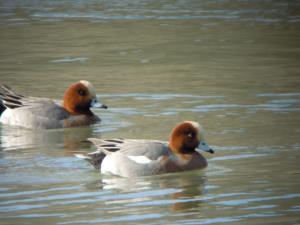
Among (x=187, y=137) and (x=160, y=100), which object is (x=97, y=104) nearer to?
(x=160, y=100)

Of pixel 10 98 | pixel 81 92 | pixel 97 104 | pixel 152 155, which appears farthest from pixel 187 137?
pixel 10 98

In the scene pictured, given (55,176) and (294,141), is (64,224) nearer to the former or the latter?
(55,176)

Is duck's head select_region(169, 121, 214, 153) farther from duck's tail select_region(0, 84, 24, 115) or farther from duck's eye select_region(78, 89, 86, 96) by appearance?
duck's tail select_region(0, 84, 24, 115)

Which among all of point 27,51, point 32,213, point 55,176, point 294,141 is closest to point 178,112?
point 294,141

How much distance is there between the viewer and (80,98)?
567 inches

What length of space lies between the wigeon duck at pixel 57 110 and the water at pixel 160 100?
0.62 ft

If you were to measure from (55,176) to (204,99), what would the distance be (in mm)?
4930

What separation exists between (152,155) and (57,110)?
12.4ft

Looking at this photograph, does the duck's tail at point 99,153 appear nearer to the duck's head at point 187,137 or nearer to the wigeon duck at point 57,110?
the duck's head at point 187,137

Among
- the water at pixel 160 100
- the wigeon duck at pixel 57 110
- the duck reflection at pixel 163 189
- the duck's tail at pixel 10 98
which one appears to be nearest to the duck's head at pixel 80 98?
the wigeon duck at pixel 57 110

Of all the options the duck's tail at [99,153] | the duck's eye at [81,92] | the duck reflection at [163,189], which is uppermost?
the duck's eye at [81,92]

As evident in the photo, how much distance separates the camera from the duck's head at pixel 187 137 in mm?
10930

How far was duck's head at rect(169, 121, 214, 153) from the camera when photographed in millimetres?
10930

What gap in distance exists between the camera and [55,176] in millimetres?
10789
